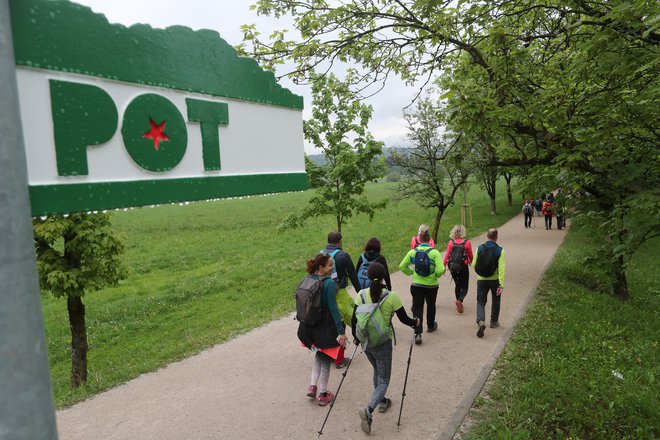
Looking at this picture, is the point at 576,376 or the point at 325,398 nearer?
the point at 325,398

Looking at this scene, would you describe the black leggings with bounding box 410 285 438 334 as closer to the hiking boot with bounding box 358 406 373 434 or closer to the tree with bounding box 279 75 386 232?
the hiking boot with bounding box 358 406 373 434

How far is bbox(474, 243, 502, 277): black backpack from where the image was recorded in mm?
7500

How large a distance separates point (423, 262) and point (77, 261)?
643 centimetres

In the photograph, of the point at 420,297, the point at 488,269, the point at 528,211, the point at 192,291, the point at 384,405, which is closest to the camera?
the point at 384,405

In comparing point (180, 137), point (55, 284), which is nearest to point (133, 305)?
point (55, 284)

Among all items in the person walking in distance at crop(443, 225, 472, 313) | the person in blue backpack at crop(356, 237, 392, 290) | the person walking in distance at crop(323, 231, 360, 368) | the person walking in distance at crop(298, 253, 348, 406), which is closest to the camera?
the person walking in distance at crop(298, 253, 348, 406)

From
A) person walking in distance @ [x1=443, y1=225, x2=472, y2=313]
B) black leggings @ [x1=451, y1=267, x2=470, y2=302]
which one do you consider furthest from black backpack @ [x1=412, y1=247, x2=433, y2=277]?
black leggings @ [x1=451, y1=267, x2=470, y2=302]

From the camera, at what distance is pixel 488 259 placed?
749 cm

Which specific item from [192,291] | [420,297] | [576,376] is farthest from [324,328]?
[192,291]

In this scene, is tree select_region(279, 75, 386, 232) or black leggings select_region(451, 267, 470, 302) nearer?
black leggings select_region(451, 267, 470, 302)

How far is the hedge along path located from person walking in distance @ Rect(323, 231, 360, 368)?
3.02 feet

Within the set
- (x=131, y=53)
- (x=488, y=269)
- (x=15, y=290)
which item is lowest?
(x=488, y=269)

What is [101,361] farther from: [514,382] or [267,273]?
[514,382]

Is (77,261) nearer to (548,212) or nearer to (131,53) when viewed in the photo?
(131,53)
